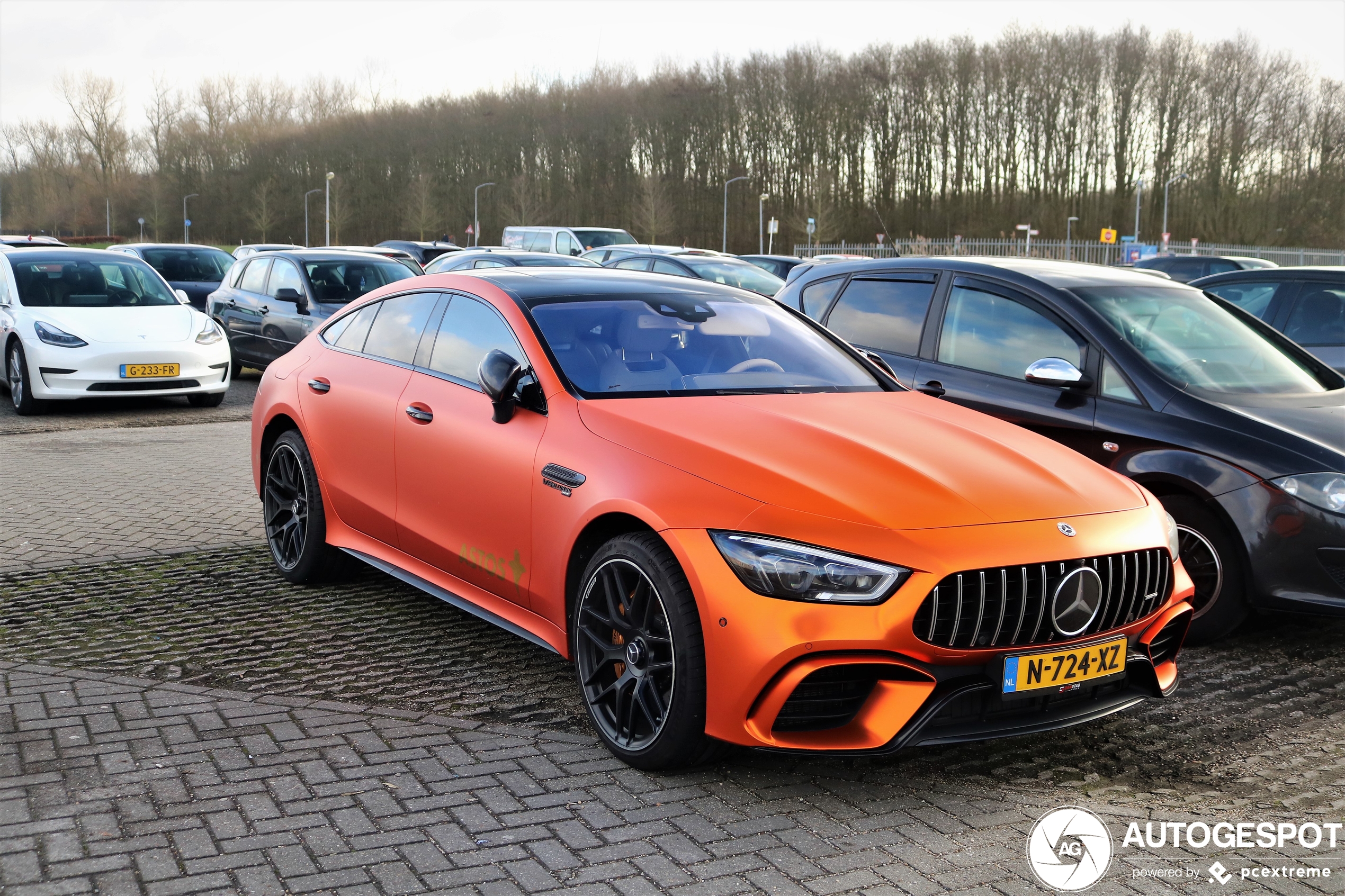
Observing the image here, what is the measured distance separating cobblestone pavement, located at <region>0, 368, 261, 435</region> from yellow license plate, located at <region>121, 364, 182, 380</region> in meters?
0.46

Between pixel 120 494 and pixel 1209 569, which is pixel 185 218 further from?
pixel 1209 569

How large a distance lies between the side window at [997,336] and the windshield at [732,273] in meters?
12.2

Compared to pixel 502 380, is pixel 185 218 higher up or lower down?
higher up

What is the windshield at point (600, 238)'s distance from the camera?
103 ft

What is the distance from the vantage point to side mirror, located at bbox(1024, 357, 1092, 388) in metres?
5.63

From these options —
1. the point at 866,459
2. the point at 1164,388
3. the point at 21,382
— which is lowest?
the point at 21,382

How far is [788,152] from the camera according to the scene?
265ft

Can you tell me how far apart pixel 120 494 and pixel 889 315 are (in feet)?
17.5

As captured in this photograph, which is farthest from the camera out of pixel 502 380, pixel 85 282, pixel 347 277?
pixel 347 277

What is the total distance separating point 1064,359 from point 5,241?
20.5m

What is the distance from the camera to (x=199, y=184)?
109188 mm

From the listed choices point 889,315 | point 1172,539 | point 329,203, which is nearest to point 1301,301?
point 889,315

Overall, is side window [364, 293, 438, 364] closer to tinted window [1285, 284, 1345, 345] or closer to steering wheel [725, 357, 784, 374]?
steering wheel [725, 357, 784, 374]

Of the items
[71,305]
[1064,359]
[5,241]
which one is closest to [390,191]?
[5,241]
